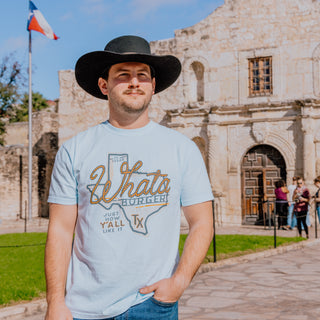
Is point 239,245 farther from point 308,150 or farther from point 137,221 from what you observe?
point 137,221

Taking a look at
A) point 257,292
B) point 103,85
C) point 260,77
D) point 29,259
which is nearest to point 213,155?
point 260,77

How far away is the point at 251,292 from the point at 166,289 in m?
4.38

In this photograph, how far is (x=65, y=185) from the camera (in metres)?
2.04

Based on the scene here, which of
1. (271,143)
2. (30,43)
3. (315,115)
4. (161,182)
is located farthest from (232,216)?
(161,182)

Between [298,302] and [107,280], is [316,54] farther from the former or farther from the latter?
[107,280]

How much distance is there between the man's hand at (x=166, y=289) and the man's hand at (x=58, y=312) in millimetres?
303

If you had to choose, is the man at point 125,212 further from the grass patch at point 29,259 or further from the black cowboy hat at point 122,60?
the grass patch at point 29,259

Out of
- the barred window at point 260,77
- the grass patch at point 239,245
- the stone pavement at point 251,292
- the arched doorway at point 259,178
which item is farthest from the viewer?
the barred window at point 260,77

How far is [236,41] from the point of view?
695 inches

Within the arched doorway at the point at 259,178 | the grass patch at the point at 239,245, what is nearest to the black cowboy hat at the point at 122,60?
the grass patch at the point at 239,245

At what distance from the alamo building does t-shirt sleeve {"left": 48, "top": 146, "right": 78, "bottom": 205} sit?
14746 millimetres

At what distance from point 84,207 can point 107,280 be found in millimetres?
Result: 309

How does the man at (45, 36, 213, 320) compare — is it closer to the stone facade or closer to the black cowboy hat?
the black cowboy hat

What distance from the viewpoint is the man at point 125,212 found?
6.37 feet
